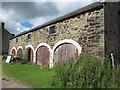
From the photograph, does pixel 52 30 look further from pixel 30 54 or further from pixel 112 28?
pixel 112 28

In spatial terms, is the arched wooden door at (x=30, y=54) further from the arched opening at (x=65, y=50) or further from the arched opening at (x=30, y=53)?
the arched opening at (x=65, y=50)

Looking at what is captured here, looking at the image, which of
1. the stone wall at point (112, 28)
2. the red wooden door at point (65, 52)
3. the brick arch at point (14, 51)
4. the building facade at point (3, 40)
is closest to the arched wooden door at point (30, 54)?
the red wooden door at point (65, 52)

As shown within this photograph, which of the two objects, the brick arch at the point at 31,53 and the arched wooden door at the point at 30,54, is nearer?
the brick arch at the point at 31,53

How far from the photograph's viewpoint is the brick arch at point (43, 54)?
11133 millimetres

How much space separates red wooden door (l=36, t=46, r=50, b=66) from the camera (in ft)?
36.7

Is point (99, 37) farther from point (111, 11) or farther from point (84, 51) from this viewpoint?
point (111, 11)

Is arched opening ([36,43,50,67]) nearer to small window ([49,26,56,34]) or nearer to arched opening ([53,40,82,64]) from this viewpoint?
arched opening ([53,40,82,64])

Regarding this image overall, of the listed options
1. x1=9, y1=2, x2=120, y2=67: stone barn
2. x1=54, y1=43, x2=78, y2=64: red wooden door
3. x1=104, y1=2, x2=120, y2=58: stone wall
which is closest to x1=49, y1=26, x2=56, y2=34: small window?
x1=9, y1=2, x2=120, y2=67: stone barn

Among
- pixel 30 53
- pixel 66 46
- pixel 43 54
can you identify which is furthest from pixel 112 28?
pixel 30 53

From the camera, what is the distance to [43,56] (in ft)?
38.7

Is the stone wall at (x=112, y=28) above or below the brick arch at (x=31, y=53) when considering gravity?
above

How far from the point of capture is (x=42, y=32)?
1225 centimetres

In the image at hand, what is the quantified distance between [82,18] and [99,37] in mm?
2058

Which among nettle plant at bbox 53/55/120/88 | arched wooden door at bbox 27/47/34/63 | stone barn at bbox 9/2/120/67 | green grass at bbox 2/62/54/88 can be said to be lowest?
green grass at bbox 2/62/54/88
